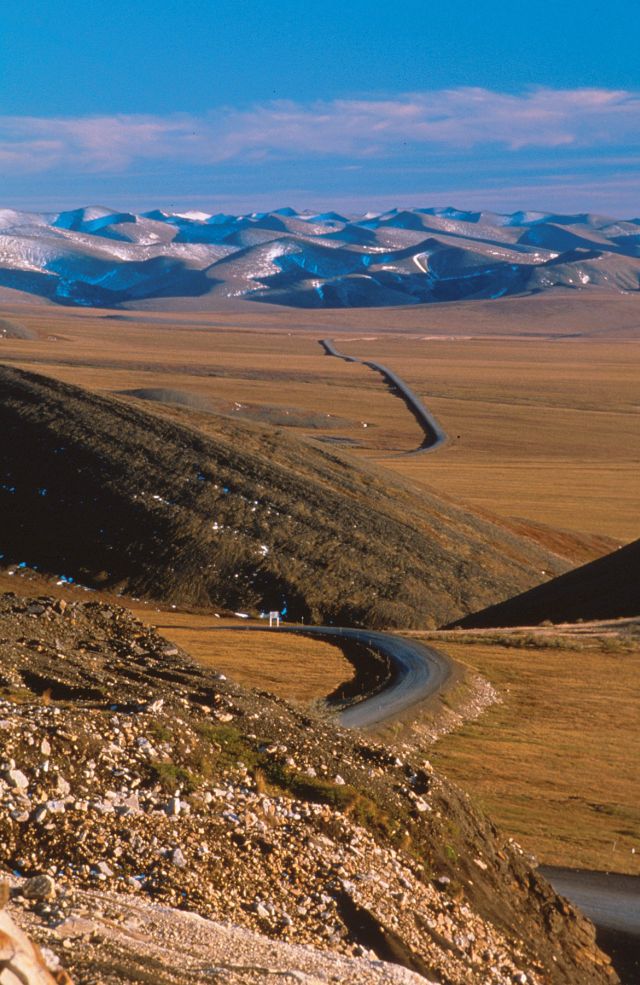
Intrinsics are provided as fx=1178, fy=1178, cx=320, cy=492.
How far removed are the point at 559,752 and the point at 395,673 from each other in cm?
656

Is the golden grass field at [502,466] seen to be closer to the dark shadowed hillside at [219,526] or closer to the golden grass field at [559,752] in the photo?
the golden grass field at [559,752]

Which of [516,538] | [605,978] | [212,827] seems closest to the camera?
[212,827]

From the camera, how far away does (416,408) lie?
→ 106m

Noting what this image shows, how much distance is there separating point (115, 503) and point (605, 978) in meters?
34.7

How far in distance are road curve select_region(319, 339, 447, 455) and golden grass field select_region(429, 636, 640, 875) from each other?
52.1m

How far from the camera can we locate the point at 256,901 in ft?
32.6

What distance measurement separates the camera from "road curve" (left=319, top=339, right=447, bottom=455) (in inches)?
3435

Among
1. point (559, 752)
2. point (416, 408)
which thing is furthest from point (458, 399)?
point (559, 752)

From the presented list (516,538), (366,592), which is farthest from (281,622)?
(516,538)

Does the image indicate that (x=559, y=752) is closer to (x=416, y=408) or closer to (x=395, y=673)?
(x=395, y=673)

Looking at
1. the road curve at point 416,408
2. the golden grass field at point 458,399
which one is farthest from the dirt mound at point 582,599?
the road curve at point 416,408

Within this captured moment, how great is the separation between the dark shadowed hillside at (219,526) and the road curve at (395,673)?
627 cm

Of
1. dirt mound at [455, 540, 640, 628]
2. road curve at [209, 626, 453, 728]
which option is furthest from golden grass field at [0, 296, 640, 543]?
road curve at [209, 626, 453, 728]

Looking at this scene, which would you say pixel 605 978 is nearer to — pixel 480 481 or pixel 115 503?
pixel 115 503
